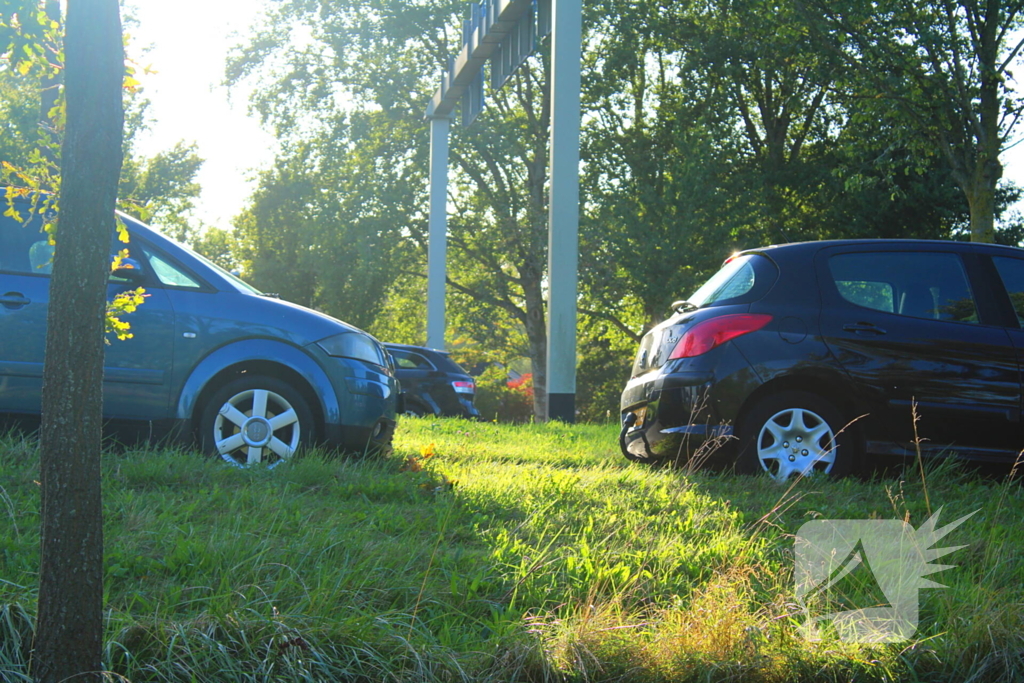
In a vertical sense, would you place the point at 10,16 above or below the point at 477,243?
below

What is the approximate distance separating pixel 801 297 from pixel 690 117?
69.7 ft

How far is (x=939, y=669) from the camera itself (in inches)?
122

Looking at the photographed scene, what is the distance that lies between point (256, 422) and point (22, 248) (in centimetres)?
184

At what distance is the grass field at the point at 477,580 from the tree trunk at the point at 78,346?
23 cm

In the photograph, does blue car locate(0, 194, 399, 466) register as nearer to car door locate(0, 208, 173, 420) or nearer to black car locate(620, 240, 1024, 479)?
car door locate(0, 208, 173, 420)

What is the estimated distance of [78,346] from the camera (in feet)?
8.18

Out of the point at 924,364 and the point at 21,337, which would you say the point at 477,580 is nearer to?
the point at 924,364

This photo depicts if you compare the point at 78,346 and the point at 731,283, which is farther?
the point at 731,283

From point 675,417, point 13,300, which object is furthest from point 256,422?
point 675,417

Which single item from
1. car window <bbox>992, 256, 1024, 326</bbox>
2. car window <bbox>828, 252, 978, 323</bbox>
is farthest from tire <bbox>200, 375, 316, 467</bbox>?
car window <bbox>992, 256, 1024, 326</bbox>

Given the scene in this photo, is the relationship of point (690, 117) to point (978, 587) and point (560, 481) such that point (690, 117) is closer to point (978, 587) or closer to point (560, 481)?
point (560, 481)

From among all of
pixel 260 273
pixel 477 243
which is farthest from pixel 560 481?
pixel 260 273

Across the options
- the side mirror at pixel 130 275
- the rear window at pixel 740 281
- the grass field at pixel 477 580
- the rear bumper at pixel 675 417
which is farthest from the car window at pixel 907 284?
the side mirror at pixel 130 275

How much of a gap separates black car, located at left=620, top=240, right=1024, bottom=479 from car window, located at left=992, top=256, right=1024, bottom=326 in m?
0.03
